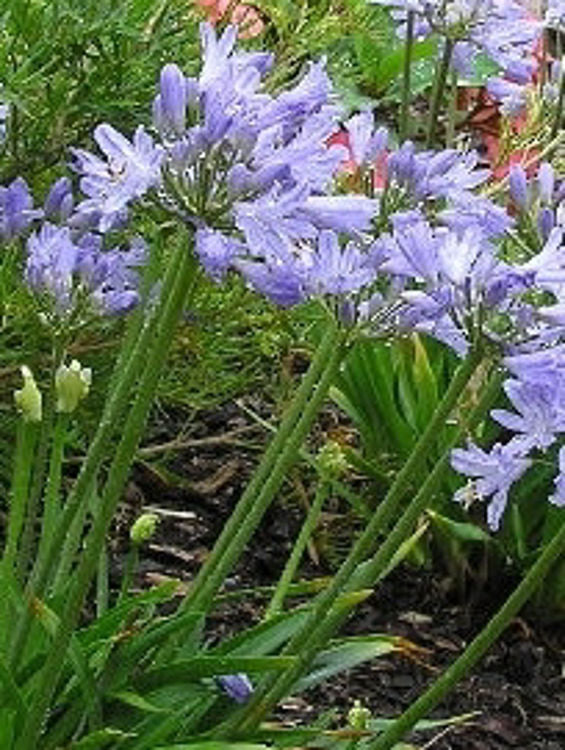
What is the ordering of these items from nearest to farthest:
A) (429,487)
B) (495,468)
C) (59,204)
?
1. (429,487)
2. (495,468)
3. (59,204)

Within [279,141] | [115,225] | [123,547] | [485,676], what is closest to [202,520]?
[123,547]

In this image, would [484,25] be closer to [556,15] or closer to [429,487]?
[556,15]

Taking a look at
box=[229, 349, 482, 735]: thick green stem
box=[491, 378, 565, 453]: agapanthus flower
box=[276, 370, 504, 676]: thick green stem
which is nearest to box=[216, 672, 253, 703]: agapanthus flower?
box=[229, 349, 482, 735]: thick green stem

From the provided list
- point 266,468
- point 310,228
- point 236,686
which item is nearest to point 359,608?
point 236,686

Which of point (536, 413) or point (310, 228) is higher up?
point (310, 228)

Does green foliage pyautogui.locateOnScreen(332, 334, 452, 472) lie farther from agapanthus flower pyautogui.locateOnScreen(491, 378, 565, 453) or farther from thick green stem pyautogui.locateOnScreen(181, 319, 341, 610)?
agapanthus flower pyautogui.locateOnScreen(491, 378, 565, 453)

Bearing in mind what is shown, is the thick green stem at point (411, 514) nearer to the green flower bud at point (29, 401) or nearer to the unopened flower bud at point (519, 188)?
the unopened flower bud at point (519, 188)

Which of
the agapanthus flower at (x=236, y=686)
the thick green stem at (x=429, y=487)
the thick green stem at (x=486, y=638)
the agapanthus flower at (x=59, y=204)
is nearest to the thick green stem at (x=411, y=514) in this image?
the thick green stem at (x=429, y=487)

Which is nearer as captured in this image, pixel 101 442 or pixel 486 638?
pixel 101 442
